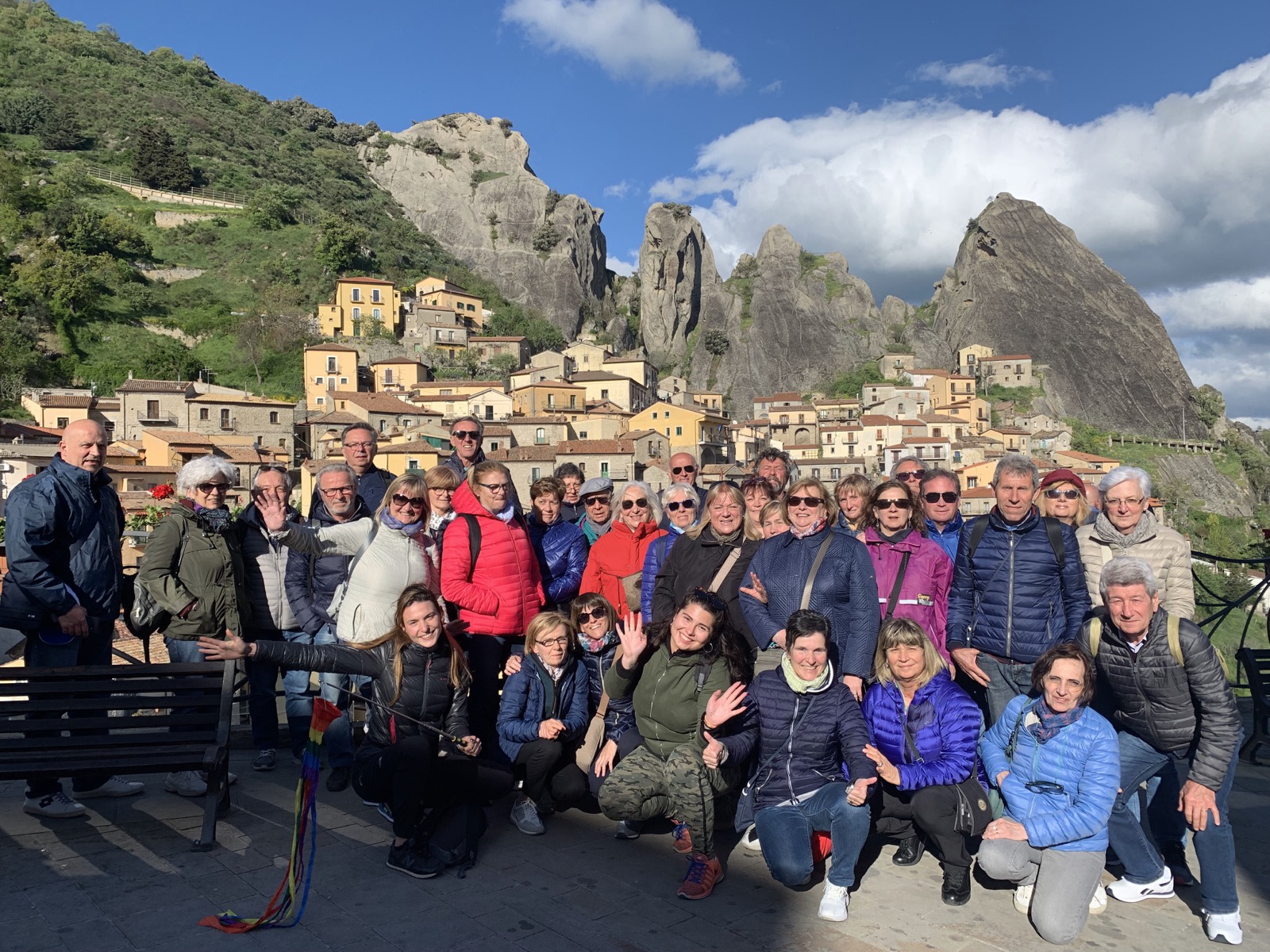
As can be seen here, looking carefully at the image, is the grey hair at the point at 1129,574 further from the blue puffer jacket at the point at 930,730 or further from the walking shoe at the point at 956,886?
the walking shoe at the point at 956,886

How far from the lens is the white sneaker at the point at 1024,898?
370 cm

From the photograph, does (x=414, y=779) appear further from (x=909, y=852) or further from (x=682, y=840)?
(x=909, y=852)

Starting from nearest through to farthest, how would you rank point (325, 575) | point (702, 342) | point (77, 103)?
point (325, 575)
point (77, 103)
point (702, 342)

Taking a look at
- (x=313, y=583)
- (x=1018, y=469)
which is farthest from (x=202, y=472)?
(x=1018, y=469)

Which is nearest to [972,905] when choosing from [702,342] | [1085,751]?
[1085,751]

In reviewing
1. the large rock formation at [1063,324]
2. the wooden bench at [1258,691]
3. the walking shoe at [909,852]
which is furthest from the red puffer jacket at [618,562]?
the large rock formation at [1063,324]

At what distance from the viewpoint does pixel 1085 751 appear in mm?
3770

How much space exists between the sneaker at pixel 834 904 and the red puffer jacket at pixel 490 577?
2.30 meters

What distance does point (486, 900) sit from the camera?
3666 millimetres

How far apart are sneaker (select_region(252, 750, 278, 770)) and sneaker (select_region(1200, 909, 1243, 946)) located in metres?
5.21

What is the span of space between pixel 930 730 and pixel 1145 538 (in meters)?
1.58

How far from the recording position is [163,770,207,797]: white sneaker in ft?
15.9

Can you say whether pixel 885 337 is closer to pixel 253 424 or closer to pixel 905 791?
pixel 253 424

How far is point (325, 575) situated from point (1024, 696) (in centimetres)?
433
